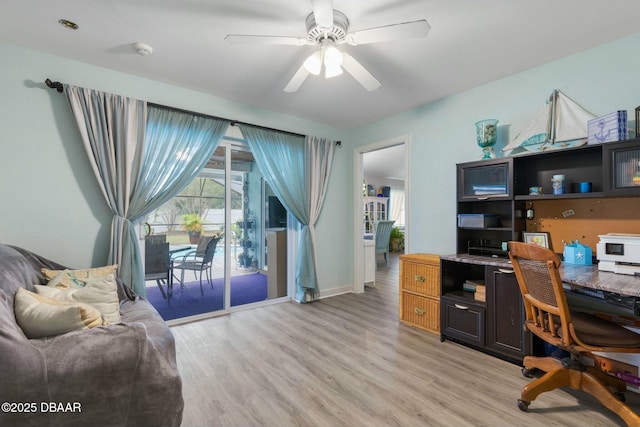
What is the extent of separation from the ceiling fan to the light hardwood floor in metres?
→ 2.21

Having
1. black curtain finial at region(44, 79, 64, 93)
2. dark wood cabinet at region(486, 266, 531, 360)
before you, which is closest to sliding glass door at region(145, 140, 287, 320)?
black curtain finial at region(44, 79, 64, 93)

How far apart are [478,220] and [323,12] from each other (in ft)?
7.21

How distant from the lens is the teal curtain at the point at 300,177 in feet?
12.0

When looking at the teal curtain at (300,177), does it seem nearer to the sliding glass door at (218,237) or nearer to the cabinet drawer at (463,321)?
the sliding glass door at (218,237)

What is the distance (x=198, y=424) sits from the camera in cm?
163

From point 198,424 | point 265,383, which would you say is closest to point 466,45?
point 265,383

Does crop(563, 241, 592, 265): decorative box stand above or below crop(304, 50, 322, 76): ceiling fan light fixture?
below

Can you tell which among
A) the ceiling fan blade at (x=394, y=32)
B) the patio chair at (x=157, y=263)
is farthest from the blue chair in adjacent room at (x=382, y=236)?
the ceiling fan blade at (x=394, y=32)

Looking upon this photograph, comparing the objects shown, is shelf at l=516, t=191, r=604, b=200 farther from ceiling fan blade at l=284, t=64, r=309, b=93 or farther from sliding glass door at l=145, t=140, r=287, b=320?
sliding glass door at l=145, t=140, r=287, b=320

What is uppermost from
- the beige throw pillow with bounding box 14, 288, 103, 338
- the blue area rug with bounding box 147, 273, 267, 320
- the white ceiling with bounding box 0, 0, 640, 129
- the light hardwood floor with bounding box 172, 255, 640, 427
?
the white ceiling with bounding box 0, 0, 640, 129

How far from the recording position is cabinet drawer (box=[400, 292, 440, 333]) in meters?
2.84

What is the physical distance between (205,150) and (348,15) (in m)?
2.01

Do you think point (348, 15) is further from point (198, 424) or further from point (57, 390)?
point (198, 424)

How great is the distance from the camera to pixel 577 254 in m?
2.21
